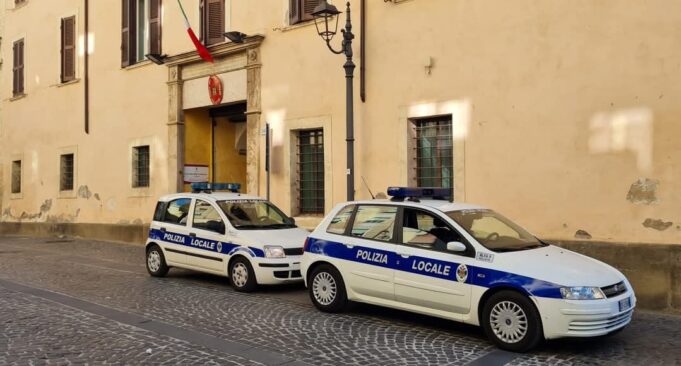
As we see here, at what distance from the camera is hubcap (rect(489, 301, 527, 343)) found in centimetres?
618

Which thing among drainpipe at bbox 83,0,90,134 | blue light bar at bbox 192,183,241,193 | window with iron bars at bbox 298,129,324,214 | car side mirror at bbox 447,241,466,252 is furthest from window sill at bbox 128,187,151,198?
car side mirror at bbox 447,241,466,252

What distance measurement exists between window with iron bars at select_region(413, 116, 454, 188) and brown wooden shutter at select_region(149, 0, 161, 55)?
8.92m

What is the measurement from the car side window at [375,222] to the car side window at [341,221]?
0.44 feet

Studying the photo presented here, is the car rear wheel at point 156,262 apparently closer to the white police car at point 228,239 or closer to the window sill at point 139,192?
the white police car at point 228,239

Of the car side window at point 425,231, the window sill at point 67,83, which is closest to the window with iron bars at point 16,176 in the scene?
the window sill at point 67,83

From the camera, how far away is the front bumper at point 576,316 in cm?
590

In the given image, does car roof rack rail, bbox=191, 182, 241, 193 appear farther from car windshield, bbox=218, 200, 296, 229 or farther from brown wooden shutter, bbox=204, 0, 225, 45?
brown wooden shutter, bbox=204, 0, 225, 45

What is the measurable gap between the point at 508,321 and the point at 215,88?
11111mm

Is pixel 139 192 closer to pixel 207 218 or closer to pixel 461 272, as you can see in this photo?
pixel 207 218

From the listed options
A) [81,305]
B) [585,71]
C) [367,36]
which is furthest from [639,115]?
[81,305]

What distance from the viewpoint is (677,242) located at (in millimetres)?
8578

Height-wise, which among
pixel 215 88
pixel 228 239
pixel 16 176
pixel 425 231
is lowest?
pixel 228 239

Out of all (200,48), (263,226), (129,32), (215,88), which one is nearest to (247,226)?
(263,226)

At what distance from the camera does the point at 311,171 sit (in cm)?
1384
